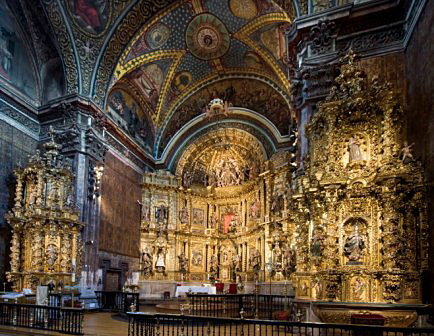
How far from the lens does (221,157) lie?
27.6 metres

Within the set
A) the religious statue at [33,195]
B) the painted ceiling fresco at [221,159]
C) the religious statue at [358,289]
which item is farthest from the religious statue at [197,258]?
the religious statue at [358,289]

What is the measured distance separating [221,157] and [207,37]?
8.31 metres

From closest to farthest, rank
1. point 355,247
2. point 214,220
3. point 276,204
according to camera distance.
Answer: point 355,247 → point 276,204 → point 214,220

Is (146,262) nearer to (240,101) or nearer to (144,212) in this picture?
(144,212)

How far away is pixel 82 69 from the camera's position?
59.3 ft

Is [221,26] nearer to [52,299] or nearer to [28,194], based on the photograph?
[28,194]

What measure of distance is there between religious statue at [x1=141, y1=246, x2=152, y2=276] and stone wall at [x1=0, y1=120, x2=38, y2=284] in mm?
8984

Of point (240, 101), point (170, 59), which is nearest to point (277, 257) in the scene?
point (240, 101)

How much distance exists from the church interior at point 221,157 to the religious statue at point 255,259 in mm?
113

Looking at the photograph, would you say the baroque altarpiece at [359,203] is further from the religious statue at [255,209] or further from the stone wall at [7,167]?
the religious statue at [255,209]

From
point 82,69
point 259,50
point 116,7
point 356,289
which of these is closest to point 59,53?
point 82,69

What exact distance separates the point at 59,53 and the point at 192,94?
29.3 ft

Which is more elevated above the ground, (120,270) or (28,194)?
(28,194)

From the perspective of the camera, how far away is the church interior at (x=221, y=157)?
898cm
